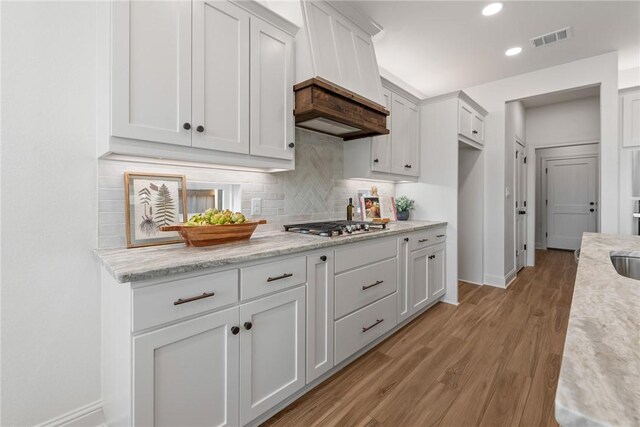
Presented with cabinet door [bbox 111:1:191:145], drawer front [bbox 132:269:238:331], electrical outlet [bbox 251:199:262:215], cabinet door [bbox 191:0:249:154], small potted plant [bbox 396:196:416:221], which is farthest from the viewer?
small potted plant [bbox 396:196:416:221]

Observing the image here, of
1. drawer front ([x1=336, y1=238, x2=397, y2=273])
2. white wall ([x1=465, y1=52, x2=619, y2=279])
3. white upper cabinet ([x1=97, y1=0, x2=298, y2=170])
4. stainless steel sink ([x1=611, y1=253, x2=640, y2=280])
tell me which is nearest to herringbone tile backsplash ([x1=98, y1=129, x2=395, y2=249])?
white upper cabinet ([x1=97, y1=0, x2=298, y2=170])

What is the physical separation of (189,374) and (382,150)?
250 centimetres

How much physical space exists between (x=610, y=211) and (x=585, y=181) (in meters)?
3.53

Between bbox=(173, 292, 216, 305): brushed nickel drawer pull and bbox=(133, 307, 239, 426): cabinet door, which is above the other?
bbox=(173, 292, 216, 305): brushed nickel drawer pull

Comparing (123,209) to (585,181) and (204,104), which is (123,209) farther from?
(585,181)

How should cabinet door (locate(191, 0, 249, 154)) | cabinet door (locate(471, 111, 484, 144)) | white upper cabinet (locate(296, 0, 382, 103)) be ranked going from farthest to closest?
cabinet door (locate(471, 111, 484, 144))
white upper cabinet (locate(296, 0, 382, 103))
cabinet door (locate(191, 0, 249, 154))

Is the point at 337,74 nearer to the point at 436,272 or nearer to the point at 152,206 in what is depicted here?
the point at 152,206

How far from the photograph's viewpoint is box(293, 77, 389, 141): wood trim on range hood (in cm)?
204

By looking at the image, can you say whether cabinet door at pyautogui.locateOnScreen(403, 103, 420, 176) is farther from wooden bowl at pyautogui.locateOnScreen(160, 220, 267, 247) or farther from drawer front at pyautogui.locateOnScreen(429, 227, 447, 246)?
wooden bowl at pyautogui.locateOnScreen(160, 220, 267, 247)

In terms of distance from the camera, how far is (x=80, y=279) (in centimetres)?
157

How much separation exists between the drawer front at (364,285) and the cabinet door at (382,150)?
3.20ft

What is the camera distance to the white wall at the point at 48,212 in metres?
1.38

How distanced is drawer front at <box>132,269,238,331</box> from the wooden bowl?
1.10ft

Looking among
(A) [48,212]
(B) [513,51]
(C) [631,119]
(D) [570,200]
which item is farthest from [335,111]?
(D) [570,200]
